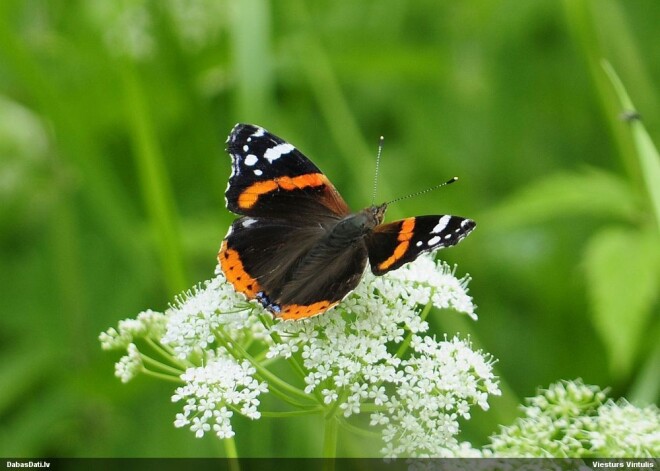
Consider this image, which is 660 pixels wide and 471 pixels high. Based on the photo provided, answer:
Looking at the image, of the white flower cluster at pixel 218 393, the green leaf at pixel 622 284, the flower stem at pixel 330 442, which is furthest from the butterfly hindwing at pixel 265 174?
the green leaf at pixel 622 284

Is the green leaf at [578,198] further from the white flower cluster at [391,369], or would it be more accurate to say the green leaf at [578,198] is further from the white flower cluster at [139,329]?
the white flower cluster at [139,329]

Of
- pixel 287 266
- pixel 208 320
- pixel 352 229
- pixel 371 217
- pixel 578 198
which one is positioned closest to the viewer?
pixel 208 320

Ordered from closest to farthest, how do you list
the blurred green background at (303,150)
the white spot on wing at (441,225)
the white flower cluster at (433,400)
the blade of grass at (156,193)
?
1. the white flower cluster at (433,400)
2. the white spot on wing at (441,225)
3. the blade of grass at (156,193)
4. the blurred green background at (303,150)

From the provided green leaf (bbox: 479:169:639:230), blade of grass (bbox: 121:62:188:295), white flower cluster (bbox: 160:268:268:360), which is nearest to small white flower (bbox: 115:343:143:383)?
white flower cluster (bbox: 160:268:268:360)

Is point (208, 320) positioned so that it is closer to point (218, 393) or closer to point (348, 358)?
point (218, 393)

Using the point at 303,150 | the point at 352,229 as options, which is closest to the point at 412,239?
the point at 352,229

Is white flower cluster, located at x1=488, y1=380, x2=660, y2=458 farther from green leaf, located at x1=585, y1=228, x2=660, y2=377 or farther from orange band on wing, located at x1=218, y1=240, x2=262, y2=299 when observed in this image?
orange band on wing, located at x1=218, y1=240, x2=262, y2=299
